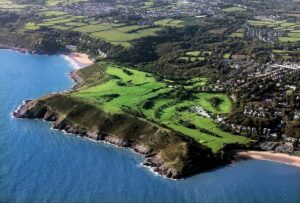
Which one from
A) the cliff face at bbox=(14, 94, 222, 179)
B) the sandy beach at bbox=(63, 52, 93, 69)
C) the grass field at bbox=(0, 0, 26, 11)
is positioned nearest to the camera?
the cliff face at bbox=(14, 94, 222, 179)

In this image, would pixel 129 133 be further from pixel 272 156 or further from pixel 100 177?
pixel 272 156

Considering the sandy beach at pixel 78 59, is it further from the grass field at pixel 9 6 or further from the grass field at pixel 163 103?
the grass field at pixel 9 6

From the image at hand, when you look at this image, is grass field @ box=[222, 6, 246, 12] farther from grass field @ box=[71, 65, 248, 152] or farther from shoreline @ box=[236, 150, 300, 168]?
shoreline @ box=[236, 150, 300, 168]

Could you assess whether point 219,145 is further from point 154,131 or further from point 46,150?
point 46,150

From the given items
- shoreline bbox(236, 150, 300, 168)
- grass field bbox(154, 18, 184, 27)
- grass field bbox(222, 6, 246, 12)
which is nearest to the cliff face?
shoreline bbox(236, 150, 300, 168)

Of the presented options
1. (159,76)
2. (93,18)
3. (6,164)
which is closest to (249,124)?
(159,76)

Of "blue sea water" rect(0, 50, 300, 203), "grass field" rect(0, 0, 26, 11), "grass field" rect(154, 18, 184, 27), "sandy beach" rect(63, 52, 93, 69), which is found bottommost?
"sandy beach" rect(63, 52, 93, 69)
